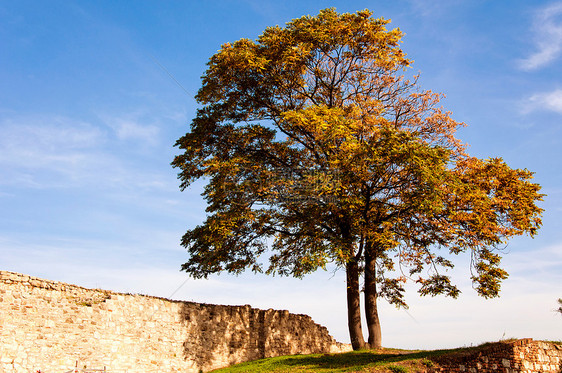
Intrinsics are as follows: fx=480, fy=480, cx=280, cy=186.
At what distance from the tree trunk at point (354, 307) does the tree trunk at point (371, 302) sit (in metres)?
0.44

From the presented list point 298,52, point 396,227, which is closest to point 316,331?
point 396,227

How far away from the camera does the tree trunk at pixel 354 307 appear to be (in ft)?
71.9

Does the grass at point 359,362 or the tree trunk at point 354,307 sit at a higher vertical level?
the tree trunk at point 354,307

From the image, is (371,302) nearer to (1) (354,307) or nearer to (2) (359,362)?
(1) (354,307)

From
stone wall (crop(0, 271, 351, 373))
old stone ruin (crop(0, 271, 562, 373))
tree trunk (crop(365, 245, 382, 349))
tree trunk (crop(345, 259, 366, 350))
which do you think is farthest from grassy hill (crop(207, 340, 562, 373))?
stone wall (crop(0, 271, 351, 373))

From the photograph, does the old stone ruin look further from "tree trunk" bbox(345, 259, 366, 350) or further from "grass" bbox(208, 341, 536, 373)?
"tree trunk" bbox(345, 259, 366, 350)

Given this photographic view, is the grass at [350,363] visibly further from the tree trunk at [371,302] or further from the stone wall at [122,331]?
the stone wall at [122,331]

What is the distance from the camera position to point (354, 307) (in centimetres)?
2231

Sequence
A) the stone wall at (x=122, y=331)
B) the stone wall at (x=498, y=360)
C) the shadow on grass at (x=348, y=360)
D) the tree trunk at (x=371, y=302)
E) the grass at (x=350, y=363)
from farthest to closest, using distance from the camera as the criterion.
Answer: the tree trunk at (x=371, y=302), the shadow on grass at (x=348, y=360), the stone wall at (x=498, y=360), the grass at (x=350, y=363), the stone wall at (x=122, y=331)

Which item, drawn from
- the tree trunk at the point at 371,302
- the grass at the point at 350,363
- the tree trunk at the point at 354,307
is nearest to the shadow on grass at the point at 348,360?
the grass at the point at 350,363

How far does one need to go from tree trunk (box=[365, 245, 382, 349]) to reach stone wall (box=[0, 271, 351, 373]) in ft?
15.6

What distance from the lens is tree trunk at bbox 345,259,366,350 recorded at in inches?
862

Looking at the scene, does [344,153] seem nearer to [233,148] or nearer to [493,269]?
[233,148]

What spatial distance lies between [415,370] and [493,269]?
7304 millimetres
